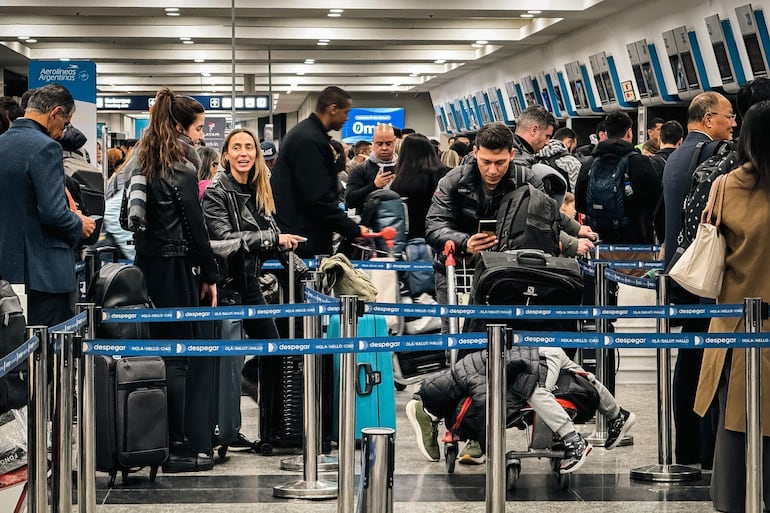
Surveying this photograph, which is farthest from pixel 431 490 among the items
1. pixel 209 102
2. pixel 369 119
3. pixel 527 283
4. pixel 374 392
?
pixel 369 119

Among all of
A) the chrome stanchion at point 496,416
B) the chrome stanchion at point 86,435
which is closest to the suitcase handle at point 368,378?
the chrome stanchion at point 496,416

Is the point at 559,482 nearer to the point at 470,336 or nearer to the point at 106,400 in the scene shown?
the point at 470,336

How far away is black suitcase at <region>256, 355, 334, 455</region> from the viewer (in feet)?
19.9

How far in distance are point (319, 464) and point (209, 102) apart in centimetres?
1589

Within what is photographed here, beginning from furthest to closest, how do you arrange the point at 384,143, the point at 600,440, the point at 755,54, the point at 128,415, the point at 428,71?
the point at 428,71
the point at 755,54
the point at 384,143
the point at 600,440
the point at 128,415

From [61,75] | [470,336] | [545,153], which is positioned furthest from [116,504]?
[61,75]

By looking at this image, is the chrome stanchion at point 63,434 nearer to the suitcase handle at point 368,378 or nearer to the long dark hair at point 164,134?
the suitcase handle at point 368,378

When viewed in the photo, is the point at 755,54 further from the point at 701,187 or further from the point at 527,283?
the point at 527,283

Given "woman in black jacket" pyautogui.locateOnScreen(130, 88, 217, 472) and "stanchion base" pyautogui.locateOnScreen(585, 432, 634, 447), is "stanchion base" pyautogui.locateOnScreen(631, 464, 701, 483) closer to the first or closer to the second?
"stanchion base" pyautogui.locateOnScreen(585, 432, 634, 447)

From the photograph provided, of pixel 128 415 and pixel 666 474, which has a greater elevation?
pixel 128 415

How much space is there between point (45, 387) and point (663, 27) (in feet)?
43.7

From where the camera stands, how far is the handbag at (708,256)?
4348 mm

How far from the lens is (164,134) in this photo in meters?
5.73

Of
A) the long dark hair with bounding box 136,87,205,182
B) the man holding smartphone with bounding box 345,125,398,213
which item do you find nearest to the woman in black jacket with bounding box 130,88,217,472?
the long dark hair with bounding box 136,87,205,182
